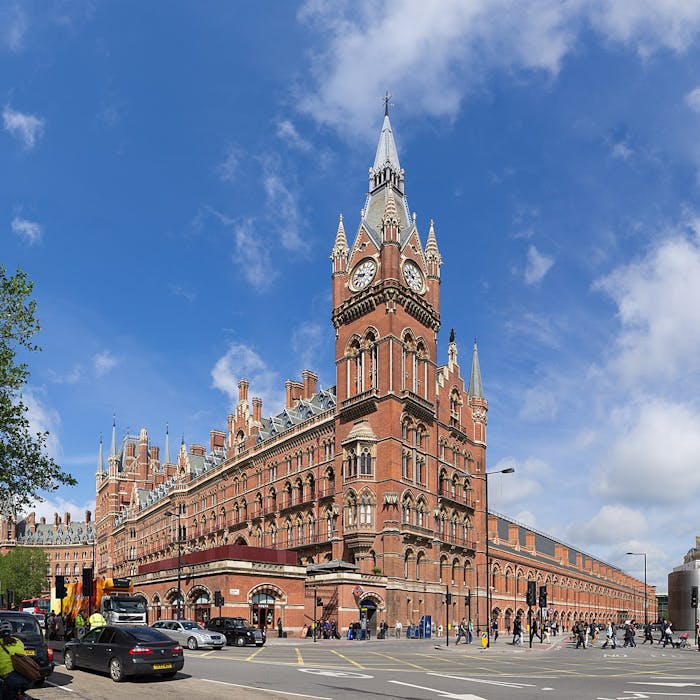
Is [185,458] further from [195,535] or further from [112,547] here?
[112,547]

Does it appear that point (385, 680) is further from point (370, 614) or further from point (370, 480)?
point (370, 480)

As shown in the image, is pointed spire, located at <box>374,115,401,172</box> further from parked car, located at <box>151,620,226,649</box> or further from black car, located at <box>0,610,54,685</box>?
black car, located at <box>0,610,54,685</box>

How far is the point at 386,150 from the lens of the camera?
263ft

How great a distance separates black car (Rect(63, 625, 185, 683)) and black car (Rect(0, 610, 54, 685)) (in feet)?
5.71

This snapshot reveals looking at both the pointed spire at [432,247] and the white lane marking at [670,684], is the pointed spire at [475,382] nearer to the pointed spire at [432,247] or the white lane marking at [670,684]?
the pointed spire at [432,247]

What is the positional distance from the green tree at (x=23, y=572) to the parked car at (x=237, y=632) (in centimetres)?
10384

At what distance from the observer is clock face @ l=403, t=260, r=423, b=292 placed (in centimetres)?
7025

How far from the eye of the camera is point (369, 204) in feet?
252

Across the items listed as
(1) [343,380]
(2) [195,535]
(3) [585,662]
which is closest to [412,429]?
(1) [343,380]

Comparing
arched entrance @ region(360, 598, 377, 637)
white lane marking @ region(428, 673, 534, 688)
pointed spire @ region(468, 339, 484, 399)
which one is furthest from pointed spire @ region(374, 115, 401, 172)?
white lane marking @ region(428, 673, 534, 688)

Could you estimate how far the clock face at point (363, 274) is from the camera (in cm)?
7012

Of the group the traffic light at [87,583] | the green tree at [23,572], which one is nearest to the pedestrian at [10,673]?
the traffic light at [87,583]

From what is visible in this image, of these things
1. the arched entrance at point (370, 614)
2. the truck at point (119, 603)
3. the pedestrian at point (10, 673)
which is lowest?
the arched entrance at point (370, 614)

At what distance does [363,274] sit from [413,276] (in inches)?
176
